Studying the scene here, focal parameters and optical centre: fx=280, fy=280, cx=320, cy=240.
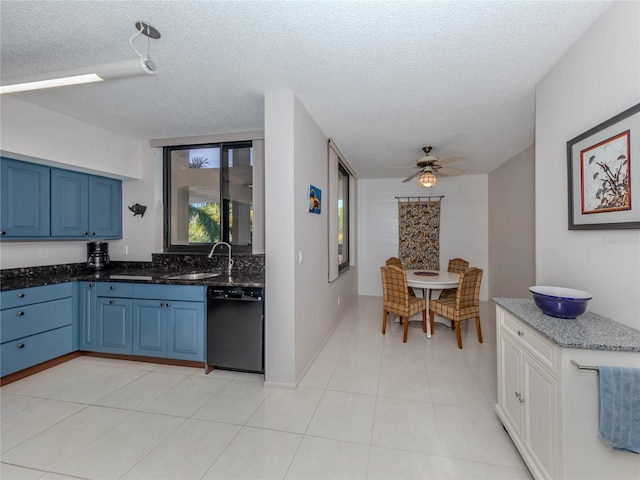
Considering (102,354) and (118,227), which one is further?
(118,227)

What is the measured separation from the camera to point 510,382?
1771 mm

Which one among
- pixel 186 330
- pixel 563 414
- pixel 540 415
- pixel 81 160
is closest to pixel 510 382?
pixel 540 415

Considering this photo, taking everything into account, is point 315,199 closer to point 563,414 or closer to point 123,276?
point 123,276

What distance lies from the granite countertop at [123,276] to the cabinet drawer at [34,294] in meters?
0.04

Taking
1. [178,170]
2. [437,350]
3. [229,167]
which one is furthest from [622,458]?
[178,170]

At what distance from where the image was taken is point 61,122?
2887mm

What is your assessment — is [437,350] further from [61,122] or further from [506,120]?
[61,122]

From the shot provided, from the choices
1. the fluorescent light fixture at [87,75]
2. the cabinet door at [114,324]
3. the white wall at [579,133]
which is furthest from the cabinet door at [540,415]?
the cabinet door at [114,324]

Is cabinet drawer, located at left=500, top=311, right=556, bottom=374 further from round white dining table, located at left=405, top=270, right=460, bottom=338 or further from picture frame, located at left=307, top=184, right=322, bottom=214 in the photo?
picture frame, located at left=307, top=184, right=322, bottom=214

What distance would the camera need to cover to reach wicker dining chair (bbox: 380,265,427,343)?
3434mm

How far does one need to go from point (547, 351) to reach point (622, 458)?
441mm

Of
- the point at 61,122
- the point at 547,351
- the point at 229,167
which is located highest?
the point at 61,122

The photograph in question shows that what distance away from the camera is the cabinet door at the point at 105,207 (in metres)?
3.42

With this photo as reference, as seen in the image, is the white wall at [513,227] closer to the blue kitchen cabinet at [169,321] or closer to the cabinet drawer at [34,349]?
the blue kitchen cabinet at [169,321]
